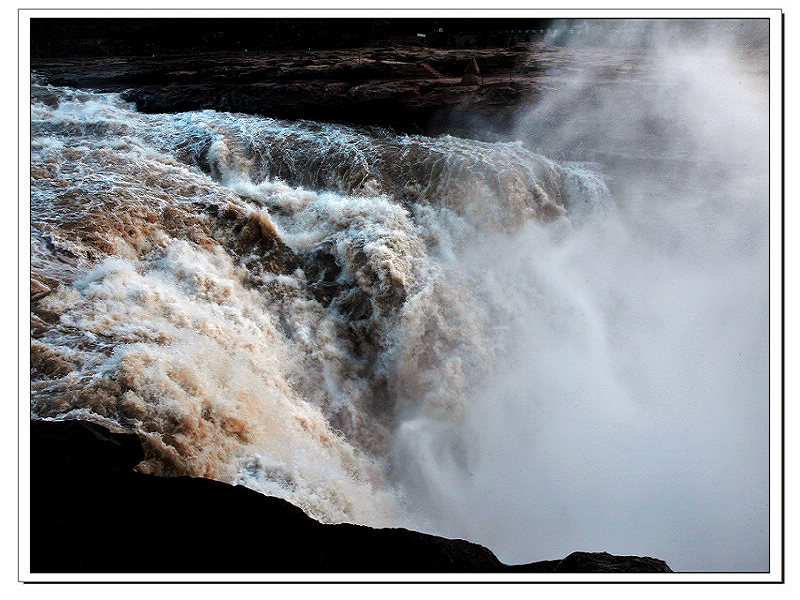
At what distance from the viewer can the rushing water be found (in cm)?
297

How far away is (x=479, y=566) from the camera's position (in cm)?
211

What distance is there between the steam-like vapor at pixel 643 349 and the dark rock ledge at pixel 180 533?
1277mm

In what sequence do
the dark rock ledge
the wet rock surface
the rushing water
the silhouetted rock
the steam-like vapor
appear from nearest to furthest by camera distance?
1. the dark rock ledge
2. the rushing water
3. the steam-like vapor
4. the silhouetted rock
5. the wet rock surface

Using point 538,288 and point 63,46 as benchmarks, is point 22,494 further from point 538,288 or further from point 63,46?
point 538,288

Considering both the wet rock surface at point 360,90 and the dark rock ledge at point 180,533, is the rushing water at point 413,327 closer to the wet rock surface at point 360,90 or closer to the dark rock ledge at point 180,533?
the wet rock surface at point 360,90

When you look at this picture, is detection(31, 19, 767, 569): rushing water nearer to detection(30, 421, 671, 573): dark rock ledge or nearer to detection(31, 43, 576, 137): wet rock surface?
detection(31, 43, 576, 137): wet rock surface

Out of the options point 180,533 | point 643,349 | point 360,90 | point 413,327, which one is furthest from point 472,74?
point 180,533

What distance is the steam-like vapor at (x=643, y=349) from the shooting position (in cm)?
309

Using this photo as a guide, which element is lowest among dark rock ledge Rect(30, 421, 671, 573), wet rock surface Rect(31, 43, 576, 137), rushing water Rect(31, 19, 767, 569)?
dark rock ledge Rect(30, 421, 671, 573)

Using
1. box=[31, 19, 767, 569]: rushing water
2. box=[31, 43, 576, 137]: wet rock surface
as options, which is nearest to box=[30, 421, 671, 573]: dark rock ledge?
box=[31, 19, 767, 569]: rushing water

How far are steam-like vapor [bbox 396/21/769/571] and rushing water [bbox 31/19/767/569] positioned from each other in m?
0.02

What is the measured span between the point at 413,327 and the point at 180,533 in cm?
269

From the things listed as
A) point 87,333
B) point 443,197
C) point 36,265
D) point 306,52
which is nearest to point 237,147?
point 306,52

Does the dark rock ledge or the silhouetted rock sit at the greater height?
the silhouetted rock
